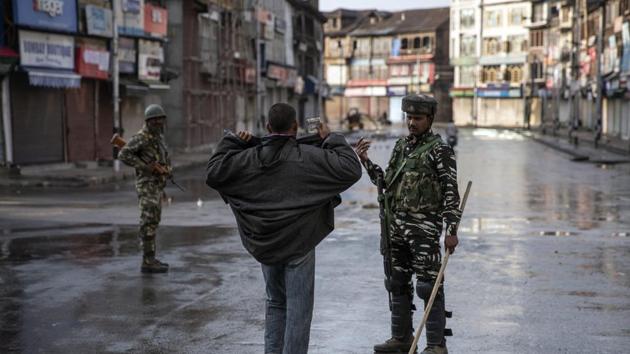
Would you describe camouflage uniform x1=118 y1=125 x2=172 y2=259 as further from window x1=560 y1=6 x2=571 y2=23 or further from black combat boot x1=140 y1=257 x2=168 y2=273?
window x1=560 y1=6 x2=571 y2=23

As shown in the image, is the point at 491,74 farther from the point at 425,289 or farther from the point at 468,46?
the point at 425,289

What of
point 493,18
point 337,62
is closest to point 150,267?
point 493,18

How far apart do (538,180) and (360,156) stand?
2107 centimetres

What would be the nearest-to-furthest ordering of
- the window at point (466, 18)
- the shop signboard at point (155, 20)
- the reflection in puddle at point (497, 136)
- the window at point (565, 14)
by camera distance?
1. the shop signboard at point (155, 20)
2. the reflection in puddle at point (497, 136)
3. the window at point (565, 14)
4. the window at point (466, 18)

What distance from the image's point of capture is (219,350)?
7.39 metres

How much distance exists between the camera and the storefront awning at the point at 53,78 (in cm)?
2741

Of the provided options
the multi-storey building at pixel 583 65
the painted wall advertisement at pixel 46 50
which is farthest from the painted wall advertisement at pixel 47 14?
the multi-storey building at pixel 583 65

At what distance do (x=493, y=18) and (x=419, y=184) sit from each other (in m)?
105

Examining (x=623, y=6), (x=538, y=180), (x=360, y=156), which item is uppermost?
(x=623, y=6)

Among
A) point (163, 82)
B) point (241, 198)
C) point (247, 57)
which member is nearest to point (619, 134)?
point (247, 57)

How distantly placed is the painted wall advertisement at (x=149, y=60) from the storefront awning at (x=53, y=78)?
6046 millimetres

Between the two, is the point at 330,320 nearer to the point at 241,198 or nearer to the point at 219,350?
the point at 219,350

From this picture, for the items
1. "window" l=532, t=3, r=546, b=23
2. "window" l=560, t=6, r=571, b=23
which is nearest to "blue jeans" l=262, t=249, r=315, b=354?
"window" l=560, t=6, r=571, b=23

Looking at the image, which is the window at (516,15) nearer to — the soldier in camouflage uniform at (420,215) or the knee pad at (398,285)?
the soldier in camouflage uniform at (420,215)
